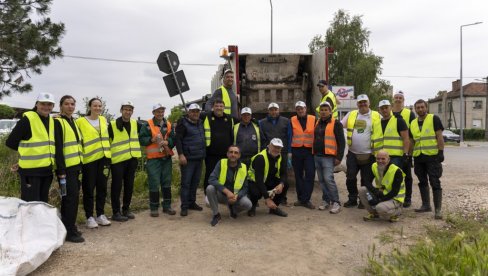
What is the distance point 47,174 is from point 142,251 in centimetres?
131

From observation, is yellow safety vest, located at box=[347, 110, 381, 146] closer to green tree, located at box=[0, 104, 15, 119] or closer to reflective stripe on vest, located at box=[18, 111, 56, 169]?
reflective stripe on vest, located at box=[18, 111, 56, 169]

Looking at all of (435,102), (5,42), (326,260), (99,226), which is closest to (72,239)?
(99,226)

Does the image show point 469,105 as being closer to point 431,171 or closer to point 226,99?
point 431,171

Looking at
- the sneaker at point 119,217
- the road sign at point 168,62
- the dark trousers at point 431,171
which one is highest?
the road sign at point 168,62

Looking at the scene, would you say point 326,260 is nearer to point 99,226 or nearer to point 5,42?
point 99,226

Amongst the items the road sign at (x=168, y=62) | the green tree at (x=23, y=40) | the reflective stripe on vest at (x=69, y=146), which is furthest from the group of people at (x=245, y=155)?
the green tree at (x=23, y=40)

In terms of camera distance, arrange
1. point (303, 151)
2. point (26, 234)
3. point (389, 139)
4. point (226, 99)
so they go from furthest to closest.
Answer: point (226, 99) → point (303, 151) → point (389, 139) → point (26, 234)

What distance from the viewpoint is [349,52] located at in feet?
104

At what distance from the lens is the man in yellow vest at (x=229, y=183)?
5.25 meters

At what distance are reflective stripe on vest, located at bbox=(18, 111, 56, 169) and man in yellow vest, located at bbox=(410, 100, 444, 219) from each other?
4.74 meters

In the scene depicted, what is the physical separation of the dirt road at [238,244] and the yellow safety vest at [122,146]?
0.89 meters

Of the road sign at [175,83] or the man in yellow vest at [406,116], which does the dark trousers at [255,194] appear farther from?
the road sign at [175,83]

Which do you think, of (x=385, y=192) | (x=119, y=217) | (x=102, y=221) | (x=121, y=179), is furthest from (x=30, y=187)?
(x=385, y=192)

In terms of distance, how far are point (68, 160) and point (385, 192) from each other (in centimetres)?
396
